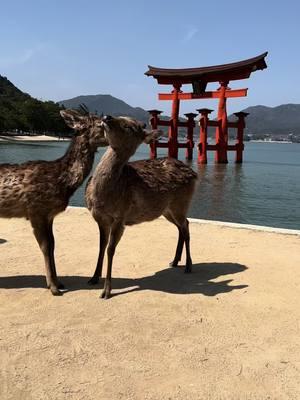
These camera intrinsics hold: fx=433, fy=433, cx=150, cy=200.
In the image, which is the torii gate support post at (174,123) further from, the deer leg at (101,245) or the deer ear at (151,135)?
the deer ear at (151,135)

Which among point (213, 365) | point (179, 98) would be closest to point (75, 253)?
point (213, 365)

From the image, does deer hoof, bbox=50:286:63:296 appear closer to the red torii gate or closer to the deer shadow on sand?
the deer shadow on sand

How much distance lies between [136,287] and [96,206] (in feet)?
3.71

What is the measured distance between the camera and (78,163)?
195 inches

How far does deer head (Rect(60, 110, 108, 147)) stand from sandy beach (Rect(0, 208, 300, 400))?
1.75 metres

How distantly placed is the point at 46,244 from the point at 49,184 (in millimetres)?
685

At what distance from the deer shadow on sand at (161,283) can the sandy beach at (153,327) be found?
0.04 feet

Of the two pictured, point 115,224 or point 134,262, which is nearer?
point 115,224

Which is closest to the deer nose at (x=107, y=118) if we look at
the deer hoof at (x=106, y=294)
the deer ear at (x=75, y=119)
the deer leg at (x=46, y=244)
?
the deer ear at (x=75, y=119)

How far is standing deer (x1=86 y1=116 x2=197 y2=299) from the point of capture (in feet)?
15.2

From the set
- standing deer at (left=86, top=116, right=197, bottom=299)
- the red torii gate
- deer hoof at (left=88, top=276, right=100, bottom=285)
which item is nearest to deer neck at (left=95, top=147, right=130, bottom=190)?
standing deer at (left=86, top=116, right=197, bottom=299)

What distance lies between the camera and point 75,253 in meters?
6.67

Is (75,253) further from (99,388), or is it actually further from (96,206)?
(99,388)

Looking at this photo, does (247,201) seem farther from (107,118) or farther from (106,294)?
(107,118)
